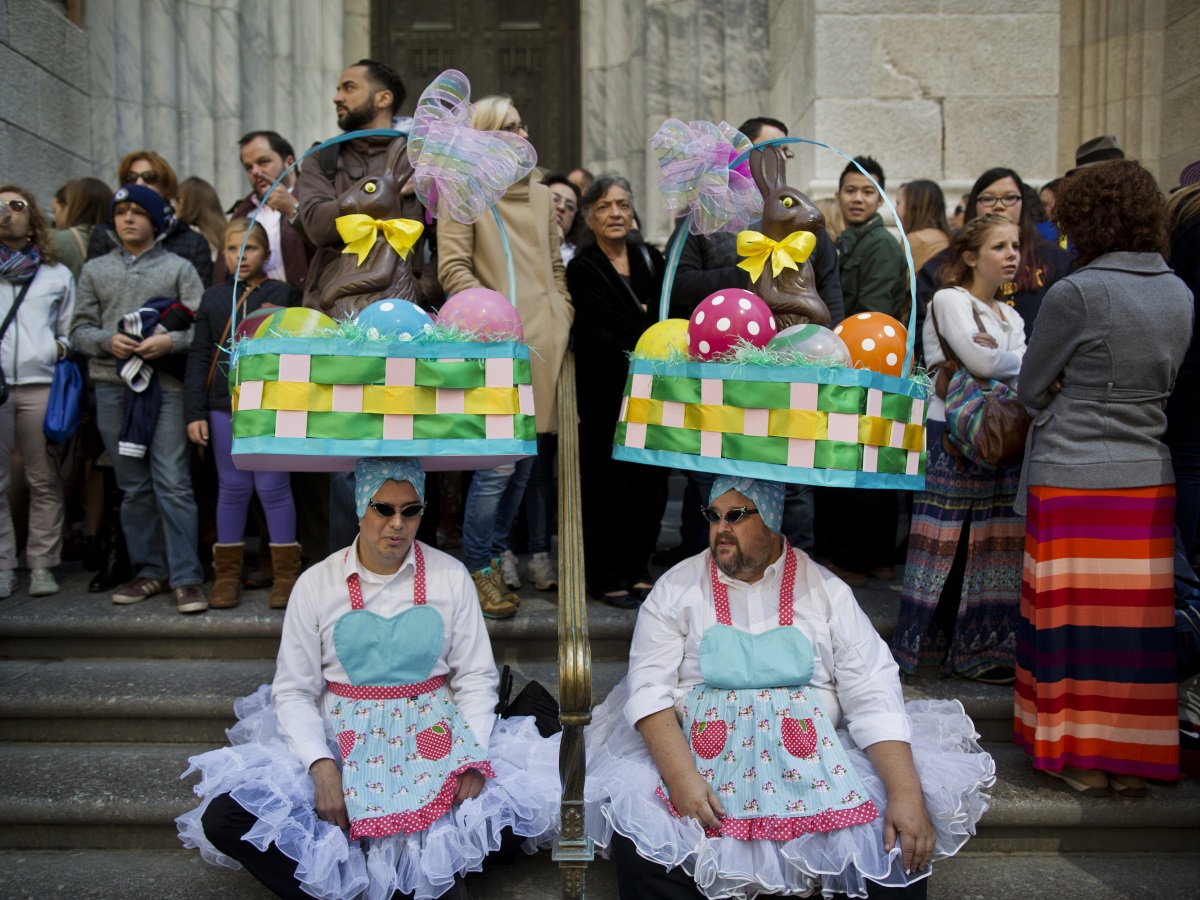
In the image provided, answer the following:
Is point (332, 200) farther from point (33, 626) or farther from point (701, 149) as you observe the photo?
point (33, 626)

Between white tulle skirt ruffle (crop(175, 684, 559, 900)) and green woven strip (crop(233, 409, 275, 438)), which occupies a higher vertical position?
green woven strip (crop(233, 409, 275, 438))

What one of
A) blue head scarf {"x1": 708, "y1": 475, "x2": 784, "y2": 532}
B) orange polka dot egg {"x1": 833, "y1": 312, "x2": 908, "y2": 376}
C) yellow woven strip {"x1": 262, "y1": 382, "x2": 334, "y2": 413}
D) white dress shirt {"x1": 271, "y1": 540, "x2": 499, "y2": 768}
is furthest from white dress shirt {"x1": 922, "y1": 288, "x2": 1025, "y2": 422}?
yellow woven strip {"x1": 262, "y1": 382, "x2": 334, "y2": 413}

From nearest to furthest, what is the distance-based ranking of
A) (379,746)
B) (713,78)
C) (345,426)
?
(345,426) < (379,746) < (713,78)

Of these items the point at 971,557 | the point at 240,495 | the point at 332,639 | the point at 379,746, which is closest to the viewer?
the point at 379,746

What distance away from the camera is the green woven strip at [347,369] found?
2846mm

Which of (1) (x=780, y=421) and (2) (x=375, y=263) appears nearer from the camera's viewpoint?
(1) (x=780, y=421)

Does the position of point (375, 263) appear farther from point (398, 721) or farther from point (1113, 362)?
point (1113, 362)

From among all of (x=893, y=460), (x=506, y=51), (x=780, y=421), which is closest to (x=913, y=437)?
(x=893, y=460)

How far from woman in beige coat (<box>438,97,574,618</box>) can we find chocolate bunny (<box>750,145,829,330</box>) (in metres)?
1.13

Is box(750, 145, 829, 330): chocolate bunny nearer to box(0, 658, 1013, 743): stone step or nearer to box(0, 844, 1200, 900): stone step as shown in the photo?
box(0, 658, 1013, 743): stone step

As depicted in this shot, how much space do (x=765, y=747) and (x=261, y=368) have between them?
174 cm

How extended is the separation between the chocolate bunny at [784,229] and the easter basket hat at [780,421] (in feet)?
1.53

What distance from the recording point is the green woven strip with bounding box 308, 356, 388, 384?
2846 millimetres

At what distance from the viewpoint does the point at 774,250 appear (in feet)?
11.2
